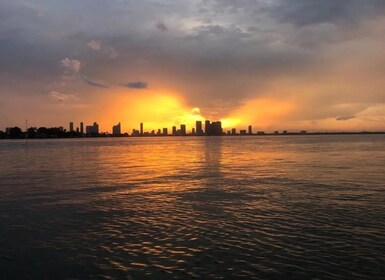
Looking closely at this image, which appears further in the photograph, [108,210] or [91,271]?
[108,210]

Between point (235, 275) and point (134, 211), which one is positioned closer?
point (235, 275)

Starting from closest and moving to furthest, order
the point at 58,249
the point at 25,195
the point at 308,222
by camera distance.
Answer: the point at 58,249 < the point at 308,222 < the point at 25,195

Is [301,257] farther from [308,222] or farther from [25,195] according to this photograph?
[25,195]

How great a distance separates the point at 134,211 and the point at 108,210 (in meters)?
1.44

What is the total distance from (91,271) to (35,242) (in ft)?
13.4

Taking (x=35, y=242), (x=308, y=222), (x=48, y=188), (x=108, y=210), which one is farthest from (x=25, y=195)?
(x=308, y=222)

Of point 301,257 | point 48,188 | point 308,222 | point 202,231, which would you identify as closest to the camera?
point 301,257

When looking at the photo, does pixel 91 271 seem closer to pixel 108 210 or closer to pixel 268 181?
pixel 108 210

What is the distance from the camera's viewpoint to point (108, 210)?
1988cm

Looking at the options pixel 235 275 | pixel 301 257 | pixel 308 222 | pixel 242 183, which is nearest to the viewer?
pixel 235 275

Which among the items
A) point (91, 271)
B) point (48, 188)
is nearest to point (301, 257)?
point (91, 271)

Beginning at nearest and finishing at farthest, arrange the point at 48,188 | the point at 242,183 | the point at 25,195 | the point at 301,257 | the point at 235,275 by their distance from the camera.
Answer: the point at 235,275
the point at 301,257
the point at 25,195
the point at 48,188
the point at 242,183

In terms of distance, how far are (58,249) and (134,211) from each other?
6419 mm

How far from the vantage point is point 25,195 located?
24828 mm
